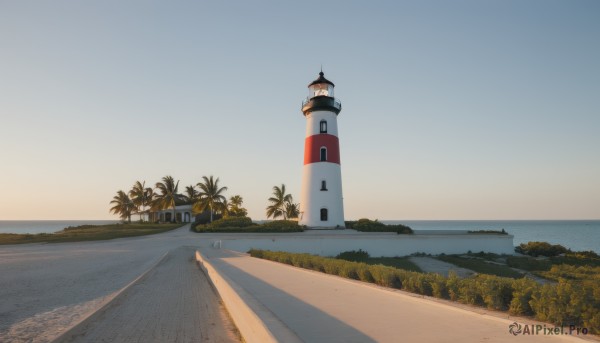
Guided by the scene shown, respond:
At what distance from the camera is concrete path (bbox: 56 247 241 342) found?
6914 millimetres

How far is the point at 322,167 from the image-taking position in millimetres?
36781

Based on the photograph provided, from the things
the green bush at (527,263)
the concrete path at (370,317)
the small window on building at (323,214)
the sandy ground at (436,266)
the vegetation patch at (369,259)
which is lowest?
the green bush at (527,263)

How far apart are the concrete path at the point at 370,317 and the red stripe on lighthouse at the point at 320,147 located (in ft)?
90.2

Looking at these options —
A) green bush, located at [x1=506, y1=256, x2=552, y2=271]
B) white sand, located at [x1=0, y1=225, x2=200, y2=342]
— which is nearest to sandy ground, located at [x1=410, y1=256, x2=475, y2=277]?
green bush, located at [x1=506, y1=256, x2=552, y2=271]

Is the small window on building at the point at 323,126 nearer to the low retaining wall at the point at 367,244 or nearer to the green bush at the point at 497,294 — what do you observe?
the low retaining wall at the point at 367,244

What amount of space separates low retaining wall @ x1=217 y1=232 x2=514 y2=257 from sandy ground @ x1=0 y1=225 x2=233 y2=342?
23.6 feet

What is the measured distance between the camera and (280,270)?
14.0 metres

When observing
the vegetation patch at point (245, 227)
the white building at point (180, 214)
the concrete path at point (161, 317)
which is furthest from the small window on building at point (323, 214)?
the white building at point (180, 214)

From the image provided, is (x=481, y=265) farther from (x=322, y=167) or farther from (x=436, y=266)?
(x=322, y=167)

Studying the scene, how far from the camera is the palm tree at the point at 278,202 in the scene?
6084 centimetres

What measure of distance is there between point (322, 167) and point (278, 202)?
25395 millimetres

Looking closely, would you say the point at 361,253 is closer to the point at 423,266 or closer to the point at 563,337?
the point at 423,266

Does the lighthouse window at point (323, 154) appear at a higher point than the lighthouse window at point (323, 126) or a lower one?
lower

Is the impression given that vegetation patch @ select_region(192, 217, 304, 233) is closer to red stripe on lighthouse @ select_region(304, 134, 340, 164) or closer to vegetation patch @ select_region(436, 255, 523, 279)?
Answer: red stripe on lighthouse @ select_region(304, 134, 340, 164)
